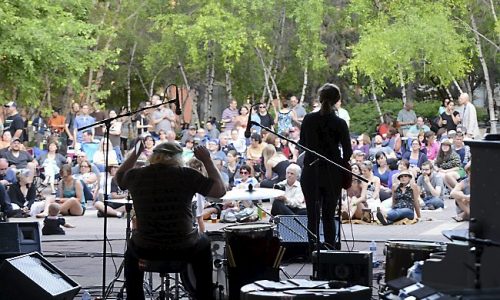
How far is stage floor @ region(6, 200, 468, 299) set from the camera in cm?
1173

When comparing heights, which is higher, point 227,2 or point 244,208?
point 227,2

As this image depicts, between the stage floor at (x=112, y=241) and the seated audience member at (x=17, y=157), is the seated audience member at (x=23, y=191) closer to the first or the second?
Result: the stage floor at (x=112, y=241)

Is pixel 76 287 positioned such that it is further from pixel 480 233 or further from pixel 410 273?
pixel 480 233

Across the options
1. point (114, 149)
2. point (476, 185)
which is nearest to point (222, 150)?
point (114, 149)

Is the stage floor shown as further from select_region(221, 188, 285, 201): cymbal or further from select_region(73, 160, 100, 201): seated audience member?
select_region(221, 188, 285, 201): cymbal

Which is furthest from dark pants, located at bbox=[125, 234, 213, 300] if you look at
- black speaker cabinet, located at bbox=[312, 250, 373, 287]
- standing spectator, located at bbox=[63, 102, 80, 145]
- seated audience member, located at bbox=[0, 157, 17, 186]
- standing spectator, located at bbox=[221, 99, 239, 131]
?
standing spectator, located at bbox=[63, 102, 80, 145]

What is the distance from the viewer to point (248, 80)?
34625 mm

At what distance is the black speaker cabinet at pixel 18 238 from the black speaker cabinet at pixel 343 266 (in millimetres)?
2705

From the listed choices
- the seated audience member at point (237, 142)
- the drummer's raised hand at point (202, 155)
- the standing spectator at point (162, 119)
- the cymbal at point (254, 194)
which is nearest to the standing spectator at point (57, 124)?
the standing spectator at point (162, 119)

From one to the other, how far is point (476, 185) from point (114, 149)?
17.1 meters

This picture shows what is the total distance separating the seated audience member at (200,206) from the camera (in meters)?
13.0

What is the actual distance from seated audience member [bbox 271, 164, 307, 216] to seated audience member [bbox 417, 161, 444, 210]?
3.39 metres

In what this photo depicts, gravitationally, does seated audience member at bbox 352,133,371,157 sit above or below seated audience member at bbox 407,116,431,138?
below

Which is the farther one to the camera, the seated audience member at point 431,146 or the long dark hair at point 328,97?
the seated audience member at point 431,146
